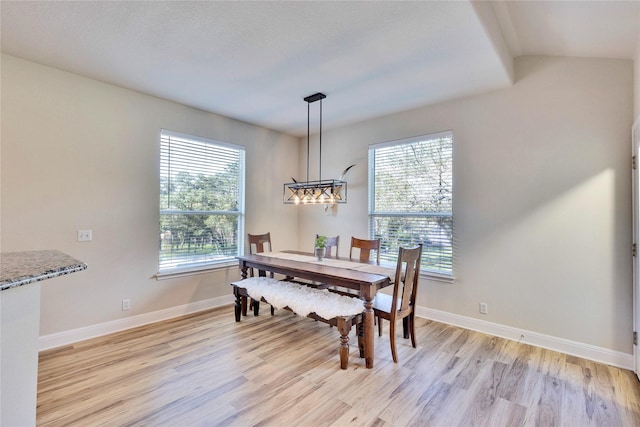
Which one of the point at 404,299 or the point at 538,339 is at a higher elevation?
the point at 404,299

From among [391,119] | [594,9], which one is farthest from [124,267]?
[594,9]

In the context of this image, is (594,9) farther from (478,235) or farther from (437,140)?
(478,235)

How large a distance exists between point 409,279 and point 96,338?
317 cm

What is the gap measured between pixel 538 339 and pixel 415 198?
194 cm

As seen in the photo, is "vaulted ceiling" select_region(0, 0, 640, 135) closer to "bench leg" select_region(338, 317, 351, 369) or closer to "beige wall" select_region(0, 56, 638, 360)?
"beige wall" select_region(0, 56, 638, 360)

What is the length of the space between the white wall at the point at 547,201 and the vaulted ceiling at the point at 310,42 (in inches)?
12.0

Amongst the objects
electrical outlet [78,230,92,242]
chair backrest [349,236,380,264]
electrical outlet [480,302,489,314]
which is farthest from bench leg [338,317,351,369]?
electrical outlet [78,230,92,242]

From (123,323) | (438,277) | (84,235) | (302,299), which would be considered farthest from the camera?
(438,277)

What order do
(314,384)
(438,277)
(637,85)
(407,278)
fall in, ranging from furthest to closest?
(438,277), (407,278), (637,85), (314,384)

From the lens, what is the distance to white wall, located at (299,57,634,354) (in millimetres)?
2613

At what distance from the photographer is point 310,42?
2.35 meters

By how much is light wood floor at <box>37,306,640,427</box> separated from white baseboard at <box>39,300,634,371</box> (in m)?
0.10

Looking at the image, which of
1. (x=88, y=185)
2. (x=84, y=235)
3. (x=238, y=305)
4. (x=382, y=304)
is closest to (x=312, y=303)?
(x=382, y=304)

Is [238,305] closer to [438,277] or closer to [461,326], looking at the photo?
[438,277]
